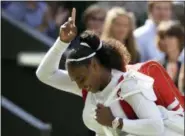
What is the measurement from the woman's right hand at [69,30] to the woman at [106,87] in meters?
0.13

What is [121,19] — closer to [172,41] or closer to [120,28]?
[120,28]

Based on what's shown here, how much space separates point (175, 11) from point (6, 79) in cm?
229

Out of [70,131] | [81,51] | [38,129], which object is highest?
[81,51]

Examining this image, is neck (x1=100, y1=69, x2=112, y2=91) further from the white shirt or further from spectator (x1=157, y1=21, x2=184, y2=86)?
the white shirt

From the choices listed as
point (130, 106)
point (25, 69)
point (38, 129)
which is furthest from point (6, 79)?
point (130, 106)

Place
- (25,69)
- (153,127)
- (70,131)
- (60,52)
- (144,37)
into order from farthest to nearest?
(25,69)
(70,131)
(144,37)
(60,52)
(153,127)

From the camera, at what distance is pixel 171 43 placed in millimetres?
7309

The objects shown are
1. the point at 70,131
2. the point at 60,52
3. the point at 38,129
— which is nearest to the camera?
the point at 60,52

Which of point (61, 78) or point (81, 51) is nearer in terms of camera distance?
point (81, 51)

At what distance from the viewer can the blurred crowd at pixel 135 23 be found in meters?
7.24

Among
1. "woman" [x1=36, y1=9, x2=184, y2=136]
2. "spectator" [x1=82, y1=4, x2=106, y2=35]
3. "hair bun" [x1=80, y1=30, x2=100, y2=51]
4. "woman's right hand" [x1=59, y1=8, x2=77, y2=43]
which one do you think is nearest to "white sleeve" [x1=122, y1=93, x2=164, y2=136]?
"woman" [x1=36, y1=9, x2=184, y2=136]

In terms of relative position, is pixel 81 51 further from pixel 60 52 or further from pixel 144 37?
pixel 144 37

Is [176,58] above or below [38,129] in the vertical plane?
above

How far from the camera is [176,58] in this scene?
7.29 metres
